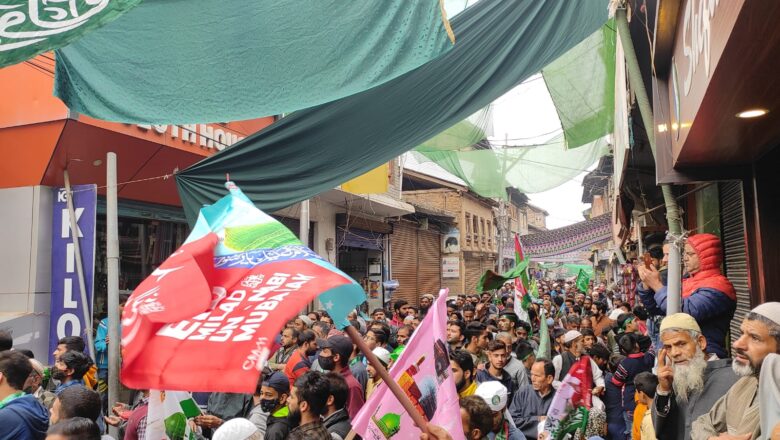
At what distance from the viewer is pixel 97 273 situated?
32.4 feet

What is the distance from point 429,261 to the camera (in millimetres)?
26797

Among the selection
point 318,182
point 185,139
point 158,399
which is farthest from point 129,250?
point 158,399

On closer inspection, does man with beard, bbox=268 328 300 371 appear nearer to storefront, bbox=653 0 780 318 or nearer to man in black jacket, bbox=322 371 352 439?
man in black jacket, bbox=322 371 352 439

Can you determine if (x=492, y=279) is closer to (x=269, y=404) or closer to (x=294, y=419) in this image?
(x=269, y=404)

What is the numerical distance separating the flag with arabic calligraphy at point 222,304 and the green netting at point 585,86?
6628mm

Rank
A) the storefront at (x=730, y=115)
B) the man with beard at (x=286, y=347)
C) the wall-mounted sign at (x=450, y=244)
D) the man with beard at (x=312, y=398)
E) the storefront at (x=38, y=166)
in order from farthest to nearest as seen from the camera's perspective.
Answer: the wall-mounted sign at (x=450, y=244) < the storefront at (x=38, y=166) < the man with beard at (x=286, y=347) < the man with beard at (x=312, y=398) < the storefront at (x=730, y=115)

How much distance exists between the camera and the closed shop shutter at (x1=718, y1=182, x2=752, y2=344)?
545cm

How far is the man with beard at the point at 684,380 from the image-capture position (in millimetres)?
3164

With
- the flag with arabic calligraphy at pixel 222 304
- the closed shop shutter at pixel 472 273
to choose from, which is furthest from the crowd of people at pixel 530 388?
the closed shop shutter at pixel 472 273

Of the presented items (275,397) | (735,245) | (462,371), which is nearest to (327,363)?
(275,397)

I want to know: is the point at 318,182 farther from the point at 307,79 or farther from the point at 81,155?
the point at 81,155

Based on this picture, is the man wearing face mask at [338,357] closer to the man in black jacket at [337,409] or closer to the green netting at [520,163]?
the man in black jacket at [337,409]

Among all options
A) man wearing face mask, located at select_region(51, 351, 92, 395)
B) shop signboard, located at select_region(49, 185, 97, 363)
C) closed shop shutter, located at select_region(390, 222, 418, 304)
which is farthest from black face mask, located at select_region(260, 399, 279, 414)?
closed shop shutter, located at select_region(390, 222, 418, 304)

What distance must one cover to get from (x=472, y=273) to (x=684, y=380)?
30.3m
